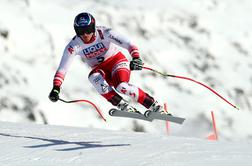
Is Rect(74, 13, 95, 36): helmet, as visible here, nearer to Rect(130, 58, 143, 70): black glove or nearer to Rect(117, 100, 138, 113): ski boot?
Rect(130, 58, 143, 70): black glove

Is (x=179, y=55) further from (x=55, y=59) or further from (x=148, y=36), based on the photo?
(x=55, y=59)

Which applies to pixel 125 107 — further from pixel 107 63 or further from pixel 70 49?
pixel 70 49

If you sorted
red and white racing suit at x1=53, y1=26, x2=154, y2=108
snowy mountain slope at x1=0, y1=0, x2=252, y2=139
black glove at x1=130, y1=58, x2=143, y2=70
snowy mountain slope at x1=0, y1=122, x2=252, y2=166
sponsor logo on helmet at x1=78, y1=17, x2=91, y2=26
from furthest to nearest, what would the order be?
snowy mountain slope at x1=0, y1=0, x2=252, y2=139 < red and white racing suit at x1=53, y1=26, x2=154, y2=108 < black glove at x1=130, y1=58, x2=143, y2=70 < sponsor logo on helmet at x1=78, y1=17, x2=91, y2=26 < snowy mountain slope at x1=0, y1=122, x2=252, y2=166

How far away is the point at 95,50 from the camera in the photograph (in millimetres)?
12047

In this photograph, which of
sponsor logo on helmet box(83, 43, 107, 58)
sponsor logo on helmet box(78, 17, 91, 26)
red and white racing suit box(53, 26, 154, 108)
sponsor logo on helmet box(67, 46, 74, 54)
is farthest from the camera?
sponsor logo on helmet box(83, 43, 107, 58)

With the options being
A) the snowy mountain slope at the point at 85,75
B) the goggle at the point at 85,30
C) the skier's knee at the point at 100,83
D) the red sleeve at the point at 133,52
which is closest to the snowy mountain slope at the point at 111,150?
the skier's knee at the point at 100,83

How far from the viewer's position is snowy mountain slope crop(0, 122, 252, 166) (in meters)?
10.0

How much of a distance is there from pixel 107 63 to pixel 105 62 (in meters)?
0.04

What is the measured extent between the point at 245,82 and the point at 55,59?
56182 mm

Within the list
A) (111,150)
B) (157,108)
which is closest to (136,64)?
(157,108)

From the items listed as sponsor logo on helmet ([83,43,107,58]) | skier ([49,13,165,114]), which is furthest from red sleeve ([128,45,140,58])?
sponsor logo on helmet ([83,43,107,58])

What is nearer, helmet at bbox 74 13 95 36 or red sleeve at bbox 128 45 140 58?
helmet at bbox 74 13 95 36

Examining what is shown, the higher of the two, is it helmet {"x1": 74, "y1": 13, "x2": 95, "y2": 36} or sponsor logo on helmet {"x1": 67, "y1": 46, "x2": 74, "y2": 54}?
helmet {"x1": 74, "y1": 13, "x2": 95, "y2": 36}

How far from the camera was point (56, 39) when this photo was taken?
537 feet
